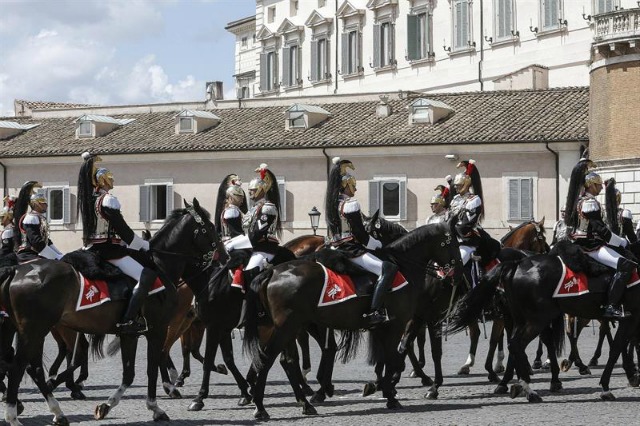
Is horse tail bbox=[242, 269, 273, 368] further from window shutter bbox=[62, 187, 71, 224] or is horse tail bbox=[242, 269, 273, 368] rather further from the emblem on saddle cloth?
window shutter bbox=[62, 187, 71, 224]

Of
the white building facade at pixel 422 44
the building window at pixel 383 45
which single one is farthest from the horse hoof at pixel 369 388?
the building window at pixel 383 45

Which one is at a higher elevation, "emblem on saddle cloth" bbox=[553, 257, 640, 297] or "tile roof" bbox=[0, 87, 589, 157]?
"tile roof" bbox=[0, 87, 589, 157]

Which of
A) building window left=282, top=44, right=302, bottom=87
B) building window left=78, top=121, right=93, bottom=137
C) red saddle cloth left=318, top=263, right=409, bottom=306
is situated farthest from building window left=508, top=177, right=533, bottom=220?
building window left=282, top=44, right=302, bottom=87

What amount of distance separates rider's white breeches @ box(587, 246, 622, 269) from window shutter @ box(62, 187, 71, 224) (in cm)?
3573

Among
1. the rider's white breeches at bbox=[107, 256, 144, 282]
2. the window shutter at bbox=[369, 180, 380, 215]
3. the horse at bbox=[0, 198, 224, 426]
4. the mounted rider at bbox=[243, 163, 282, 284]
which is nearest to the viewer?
the horse at bbox=[0, 198, 224, 426]

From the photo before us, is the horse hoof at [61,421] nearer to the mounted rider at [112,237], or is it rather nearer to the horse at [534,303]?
the mounted rider at [112,237]

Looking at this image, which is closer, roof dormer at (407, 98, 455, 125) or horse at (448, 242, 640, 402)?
horse at (448, 242, 640, 402)

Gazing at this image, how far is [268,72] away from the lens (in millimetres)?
74250

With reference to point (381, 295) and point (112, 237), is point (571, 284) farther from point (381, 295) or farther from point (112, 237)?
point (112, 237)

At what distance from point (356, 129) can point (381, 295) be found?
31587mm

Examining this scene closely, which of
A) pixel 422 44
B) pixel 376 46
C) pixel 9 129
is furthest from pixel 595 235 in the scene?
pixel 376 46

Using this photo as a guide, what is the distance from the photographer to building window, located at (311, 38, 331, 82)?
6906 cm

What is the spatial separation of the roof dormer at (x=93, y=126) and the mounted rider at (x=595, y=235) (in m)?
37.1

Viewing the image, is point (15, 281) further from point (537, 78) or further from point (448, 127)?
point (537, 78)
